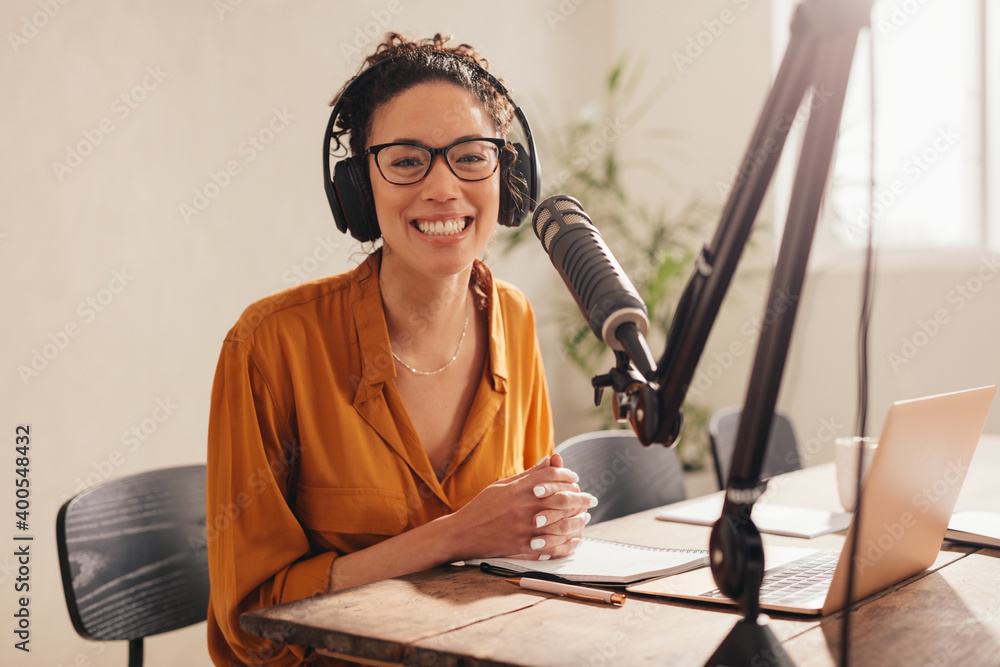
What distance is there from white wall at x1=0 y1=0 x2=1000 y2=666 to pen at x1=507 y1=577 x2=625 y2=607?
150 cm

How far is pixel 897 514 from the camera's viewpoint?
933 mm

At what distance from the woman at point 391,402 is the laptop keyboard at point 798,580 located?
253 millimetres

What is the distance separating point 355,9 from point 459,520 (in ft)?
7.01

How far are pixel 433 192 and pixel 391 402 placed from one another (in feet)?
1.06

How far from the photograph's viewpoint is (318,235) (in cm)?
272

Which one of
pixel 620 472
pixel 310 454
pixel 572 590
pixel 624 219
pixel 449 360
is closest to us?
pixel 572 590

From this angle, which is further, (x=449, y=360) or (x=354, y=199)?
(x=449, y=360)

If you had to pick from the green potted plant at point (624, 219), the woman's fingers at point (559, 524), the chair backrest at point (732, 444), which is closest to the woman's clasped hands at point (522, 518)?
the woman's fingers at point (559, 524)

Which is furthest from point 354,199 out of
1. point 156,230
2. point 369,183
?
point 156,230

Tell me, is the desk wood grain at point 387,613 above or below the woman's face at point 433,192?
below

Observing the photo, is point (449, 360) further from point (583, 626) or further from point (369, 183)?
point (583, 626)

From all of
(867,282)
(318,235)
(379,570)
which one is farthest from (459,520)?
(318,235)

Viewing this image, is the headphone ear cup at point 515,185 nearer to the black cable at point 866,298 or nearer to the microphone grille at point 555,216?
the microphone grille at point 555,216

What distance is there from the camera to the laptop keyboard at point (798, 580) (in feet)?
3.11
